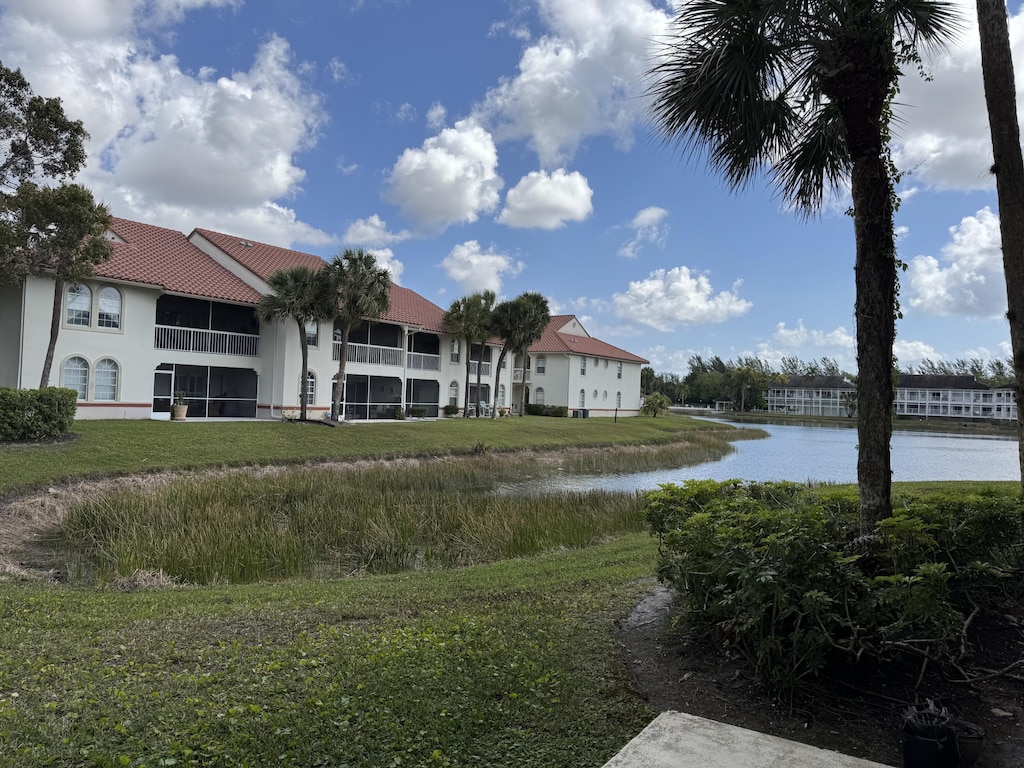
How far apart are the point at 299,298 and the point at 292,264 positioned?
776 centimetres

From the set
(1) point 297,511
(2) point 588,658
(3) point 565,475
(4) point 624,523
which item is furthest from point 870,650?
(3) point 565,475

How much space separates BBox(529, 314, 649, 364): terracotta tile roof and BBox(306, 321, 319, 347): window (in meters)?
23.4

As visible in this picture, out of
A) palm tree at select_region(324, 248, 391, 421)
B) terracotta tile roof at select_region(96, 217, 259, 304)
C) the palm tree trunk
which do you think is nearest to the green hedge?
the palm tree trunk

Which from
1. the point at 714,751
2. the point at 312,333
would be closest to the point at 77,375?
the point at 312,333

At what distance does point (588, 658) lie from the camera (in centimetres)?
491

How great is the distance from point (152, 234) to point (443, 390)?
1719cm

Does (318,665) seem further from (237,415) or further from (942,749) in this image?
(237,415)

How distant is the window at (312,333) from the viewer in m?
31.4

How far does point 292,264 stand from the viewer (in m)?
33.9

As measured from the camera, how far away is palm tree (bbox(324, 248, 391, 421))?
28.8 meters

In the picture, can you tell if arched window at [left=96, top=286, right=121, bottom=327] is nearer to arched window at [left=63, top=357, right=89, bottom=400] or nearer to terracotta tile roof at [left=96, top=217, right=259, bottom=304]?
terracotta tile roof at [left=96, top=217, right=259, bottom=304]

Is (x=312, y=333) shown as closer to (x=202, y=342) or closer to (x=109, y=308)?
(x=202, y=342)

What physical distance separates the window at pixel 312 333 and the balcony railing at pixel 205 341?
7.61ft

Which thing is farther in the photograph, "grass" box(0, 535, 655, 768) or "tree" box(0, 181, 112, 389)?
"tree" box(0, 181, 112, 389)
